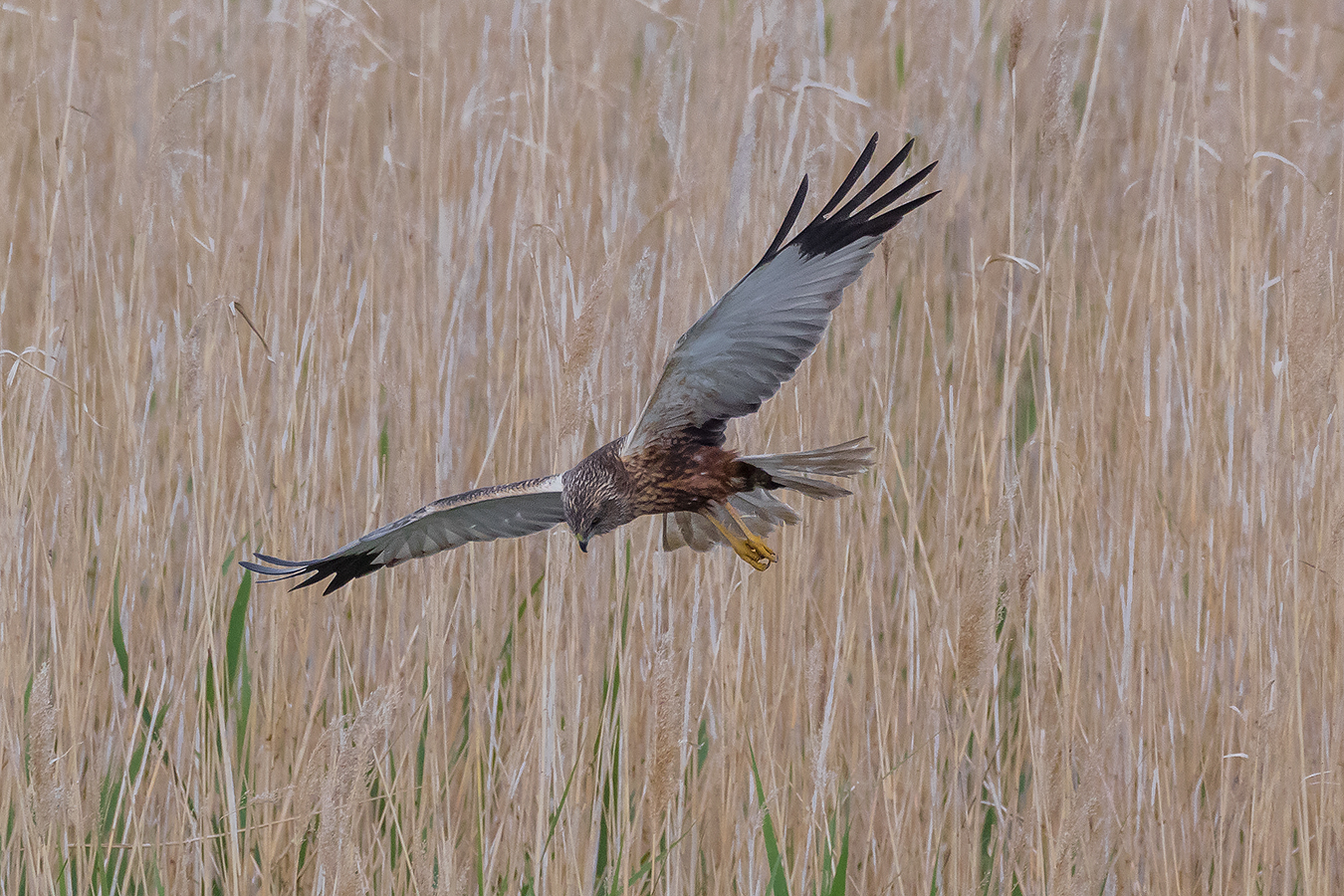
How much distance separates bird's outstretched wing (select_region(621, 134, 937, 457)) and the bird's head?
0.09 meters

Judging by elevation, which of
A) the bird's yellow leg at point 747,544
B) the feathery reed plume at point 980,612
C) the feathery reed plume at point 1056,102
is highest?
the feathery reed plume at point 1056,102

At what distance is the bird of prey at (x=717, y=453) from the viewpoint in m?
1.36

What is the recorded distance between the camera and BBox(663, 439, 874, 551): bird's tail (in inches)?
60.6

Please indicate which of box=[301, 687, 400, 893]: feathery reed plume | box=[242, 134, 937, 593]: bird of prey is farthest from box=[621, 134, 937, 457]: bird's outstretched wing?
box=[301, 687, 400, 893]: feathery reed plume

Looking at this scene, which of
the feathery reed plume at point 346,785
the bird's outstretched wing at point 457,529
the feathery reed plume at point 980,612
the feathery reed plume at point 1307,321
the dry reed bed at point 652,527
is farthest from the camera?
the dry reed bed at point 652,527

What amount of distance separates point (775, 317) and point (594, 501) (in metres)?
0.30

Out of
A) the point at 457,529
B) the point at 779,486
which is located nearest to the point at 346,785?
the point at 457,529

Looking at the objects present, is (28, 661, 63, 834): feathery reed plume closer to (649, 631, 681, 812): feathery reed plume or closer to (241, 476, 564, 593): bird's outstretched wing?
(241, 476, 564, 593): bird's outstretched wing

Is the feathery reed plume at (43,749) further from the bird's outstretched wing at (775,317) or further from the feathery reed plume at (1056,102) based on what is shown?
the feathery reed plume at (1056,102)

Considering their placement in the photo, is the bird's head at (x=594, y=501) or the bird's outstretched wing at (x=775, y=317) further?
the bird's head at (x=594, y=501)

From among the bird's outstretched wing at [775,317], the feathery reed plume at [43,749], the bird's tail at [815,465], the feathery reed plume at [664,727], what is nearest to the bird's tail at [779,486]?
the bird's tail at [815,465]

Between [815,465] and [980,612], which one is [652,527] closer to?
[815,465]

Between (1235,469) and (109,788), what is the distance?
1.78 m

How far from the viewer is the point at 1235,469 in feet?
6.49
